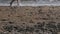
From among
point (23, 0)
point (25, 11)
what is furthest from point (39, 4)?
point (25, 11)

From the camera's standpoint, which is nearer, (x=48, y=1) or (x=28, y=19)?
(x=28, y=19)

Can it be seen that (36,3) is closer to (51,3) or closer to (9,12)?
(51,3)

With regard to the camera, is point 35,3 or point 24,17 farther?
point 35,3

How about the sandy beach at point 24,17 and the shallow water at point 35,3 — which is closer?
the sandy beach at point 24,17

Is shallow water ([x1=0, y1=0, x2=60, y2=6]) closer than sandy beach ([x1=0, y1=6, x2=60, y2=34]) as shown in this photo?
No

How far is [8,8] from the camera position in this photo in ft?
27.4

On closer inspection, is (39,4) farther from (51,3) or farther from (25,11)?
(25,11)

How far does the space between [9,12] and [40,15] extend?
122 cm

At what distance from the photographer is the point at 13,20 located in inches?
257

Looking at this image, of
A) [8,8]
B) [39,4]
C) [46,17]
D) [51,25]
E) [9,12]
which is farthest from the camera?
[39,4]

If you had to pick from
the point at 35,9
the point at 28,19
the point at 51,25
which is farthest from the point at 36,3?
the point at 51,25

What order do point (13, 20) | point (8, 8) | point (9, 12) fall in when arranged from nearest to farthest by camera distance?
point (13, 20), point (9, 12), point (8, 8)

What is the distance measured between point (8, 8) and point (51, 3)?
194cm

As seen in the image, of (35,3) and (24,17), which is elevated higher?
(24,17)
